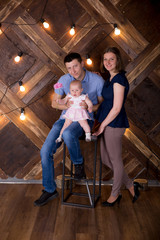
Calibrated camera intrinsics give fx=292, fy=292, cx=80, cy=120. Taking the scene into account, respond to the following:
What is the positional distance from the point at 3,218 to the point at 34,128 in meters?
1.21

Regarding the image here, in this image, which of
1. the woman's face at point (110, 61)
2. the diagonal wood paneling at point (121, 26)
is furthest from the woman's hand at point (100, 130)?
the diagonal wood paneling at point (121, 26)

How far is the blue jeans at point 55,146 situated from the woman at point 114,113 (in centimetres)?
22

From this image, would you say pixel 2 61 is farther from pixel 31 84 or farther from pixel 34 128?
pixel 34 128

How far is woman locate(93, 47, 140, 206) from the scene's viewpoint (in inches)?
111

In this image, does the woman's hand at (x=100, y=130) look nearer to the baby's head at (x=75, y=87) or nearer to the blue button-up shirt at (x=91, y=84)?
the blue button-up shirt at (x=91, y=84)

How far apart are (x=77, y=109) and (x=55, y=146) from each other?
48 centimetres

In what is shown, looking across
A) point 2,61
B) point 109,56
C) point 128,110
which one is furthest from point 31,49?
point 128,110

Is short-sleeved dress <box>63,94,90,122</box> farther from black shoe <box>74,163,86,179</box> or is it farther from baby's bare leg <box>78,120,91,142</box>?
black shoe <box>74,163,86,179</box>

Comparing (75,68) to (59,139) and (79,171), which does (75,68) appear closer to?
(59,139)

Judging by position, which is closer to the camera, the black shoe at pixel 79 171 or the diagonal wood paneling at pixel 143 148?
the black shoe at pixel 79 171

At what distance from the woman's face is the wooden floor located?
4.62ft

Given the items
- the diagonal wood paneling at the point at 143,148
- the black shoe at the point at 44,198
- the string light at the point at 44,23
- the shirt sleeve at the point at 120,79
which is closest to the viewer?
the shirt sleeve at the point at 120,79

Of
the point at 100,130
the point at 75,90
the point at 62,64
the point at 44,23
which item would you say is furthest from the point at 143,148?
the point at 44,23

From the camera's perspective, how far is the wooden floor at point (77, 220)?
2438 mm
